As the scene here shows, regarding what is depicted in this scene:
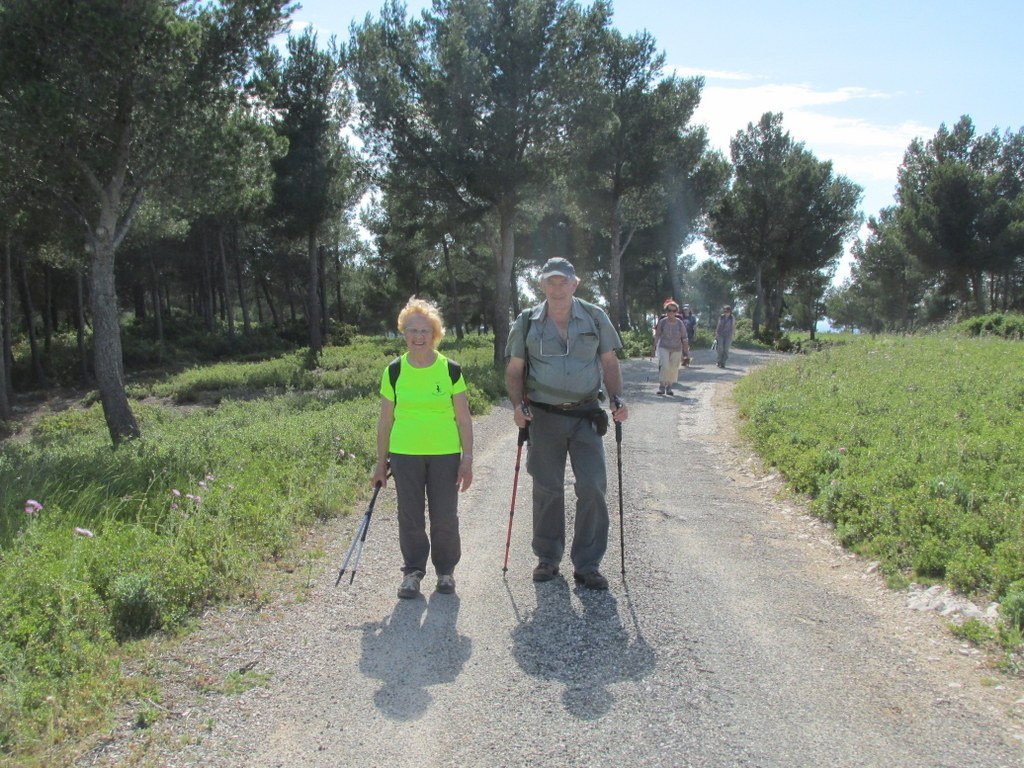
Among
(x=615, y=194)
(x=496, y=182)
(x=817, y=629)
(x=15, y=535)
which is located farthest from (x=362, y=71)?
(x=817, y=629)

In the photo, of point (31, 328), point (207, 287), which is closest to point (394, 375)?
point (31, 328)

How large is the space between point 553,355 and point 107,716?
10.7 feet

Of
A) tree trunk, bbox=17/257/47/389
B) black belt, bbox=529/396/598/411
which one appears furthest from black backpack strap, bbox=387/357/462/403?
tree trunk, bbox=17/257/47/389

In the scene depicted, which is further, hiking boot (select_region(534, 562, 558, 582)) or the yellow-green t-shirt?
hiking boot (select_region(534, 562, 558, 582))

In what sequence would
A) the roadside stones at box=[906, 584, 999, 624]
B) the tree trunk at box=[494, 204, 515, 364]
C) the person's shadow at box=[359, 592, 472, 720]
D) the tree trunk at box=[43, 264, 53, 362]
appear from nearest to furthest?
the person's shadow at box=[359, 592, 472, 720] → the roadside stones at box=[906, 584, 999, 624] → the tree trunk at box=[494, 204, 515, 364] → the tree trunk at box=[43, 264, 53, 362]

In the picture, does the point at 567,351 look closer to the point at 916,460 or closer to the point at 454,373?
the point at 454,373

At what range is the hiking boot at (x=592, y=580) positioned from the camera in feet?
17.2

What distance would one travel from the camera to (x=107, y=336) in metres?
14.2

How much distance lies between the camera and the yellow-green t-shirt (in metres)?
5.08

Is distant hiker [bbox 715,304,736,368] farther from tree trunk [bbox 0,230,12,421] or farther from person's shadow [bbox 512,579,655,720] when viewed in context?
tree trunk [bbox 0,230,12,421]

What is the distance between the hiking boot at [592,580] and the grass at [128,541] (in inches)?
88.6

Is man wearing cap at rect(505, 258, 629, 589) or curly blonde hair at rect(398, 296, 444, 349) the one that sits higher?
curly blonde hair at rect(398, 296, 444, 349)

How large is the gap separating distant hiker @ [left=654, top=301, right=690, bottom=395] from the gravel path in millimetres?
10183

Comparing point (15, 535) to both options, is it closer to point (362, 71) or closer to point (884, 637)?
point (884, 637)
